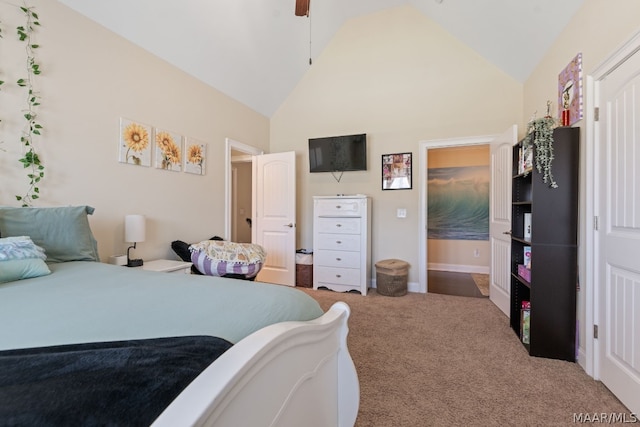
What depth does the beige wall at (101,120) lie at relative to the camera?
1.88 metres

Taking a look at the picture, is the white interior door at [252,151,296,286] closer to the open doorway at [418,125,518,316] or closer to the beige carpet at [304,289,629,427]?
the beige carpet at [304,289,629,427]

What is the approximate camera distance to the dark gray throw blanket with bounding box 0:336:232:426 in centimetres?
43

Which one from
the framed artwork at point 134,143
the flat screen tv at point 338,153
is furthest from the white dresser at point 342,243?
the framed artwork at point 134,143

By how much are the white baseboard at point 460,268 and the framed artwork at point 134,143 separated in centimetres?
499

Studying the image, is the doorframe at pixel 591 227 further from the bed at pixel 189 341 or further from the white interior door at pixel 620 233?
the bed at pixel 189 341

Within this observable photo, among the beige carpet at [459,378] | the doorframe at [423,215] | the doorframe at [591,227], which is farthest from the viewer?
the doorframe at [423,215]

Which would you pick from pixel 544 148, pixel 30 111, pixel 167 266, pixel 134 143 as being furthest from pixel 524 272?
pixel 30 111

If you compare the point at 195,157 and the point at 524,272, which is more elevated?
the point at 195,157

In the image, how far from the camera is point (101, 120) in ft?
7.61

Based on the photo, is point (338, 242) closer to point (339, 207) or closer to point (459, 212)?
point (339, 207)

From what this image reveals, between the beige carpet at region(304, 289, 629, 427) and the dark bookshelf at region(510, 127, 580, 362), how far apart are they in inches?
6.5

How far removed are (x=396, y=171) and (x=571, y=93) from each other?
2.02m

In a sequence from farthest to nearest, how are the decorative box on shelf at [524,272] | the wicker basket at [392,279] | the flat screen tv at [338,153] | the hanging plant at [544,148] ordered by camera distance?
the flat screen tv at [338,153] → the wicker basket at [392,279] → the decorative box on shelf at [524,272] → the hanging plant at [544,148]

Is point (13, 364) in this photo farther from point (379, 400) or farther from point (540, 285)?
point (540, 285)
